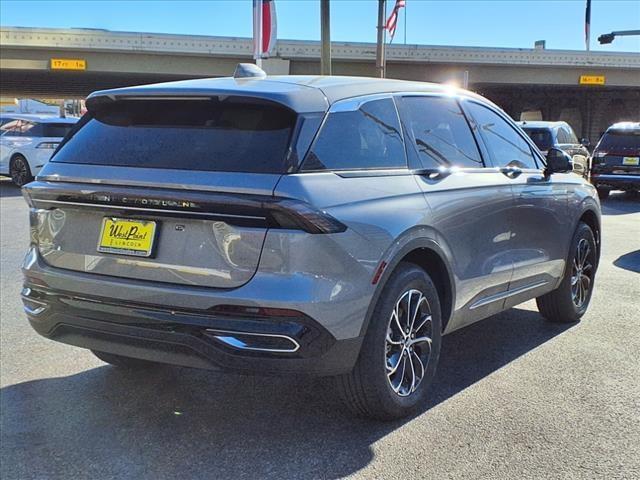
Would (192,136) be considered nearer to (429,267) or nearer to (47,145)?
(429,267)

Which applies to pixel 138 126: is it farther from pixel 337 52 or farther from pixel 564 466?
pixel 337 52

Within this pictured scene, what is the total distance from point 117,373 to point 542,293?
3067 mm

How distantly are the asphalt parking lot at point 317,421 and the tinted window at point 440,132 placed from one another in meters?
1.38

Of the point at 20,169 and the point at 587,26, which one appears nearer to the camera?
the point at 20,169

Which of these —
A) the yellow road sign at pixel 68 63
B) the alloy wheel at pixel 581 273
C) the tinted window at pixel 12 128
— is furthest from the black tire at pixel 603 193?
the yellow road sign at pixel 68 63

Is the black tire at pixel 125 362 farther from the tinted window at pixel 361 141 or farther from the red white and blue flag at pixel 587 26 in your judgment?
the red white and blue flag at pixel 587 26

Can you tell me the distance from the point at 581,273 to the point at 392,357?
109 inches

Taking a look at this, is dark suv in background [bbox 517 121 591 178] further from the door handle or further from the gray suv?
the gray suv

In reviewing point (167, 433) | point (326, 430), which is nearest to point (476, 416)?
point (326, 430)

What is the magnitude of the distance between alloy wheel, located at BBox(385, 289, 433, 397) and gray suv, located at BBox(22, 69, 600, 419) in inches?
0.4

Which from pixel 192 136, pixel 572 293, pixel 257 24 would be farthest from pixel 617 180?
pixel 192 136

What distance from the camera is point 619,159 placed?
51.9 feet

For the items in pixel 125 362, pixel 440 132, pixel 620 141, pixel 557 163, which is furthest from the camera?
pixel 620 141

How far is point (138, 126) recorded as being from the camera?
11.1 feet
